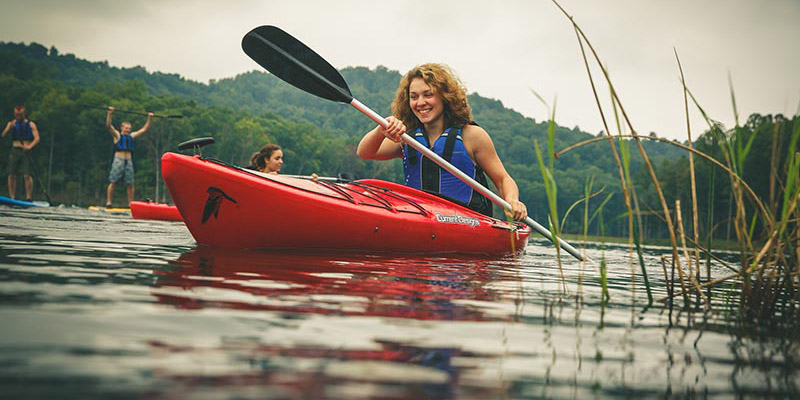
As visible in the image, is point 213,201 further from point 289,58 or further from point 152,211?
point 152,211

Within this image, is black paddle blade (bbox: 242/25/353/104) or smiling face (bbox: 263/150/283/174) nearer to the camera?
black paddle blade (bbox: 242/25/353/104)

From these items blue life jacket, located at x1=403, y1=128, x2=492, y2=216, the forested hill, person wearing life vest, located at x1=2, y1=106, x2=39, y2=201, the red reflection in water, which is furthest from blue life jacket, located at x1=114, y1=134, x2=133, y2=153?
the forested hill

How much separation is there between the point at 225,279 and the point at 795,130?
6.71 ft

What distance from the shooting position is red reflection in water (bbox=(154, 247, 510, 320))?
1.78 meters

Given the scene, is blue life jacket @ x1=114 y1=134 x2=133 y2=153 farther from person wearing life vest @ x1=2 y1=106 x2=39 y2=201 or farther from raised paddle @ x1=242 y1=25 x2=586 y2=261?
raised paddle @ x1=242 y1=25 x2=586 y2=261

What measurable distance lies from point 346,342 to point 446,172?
157 inches

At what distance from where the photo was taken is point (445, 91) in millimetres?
5156

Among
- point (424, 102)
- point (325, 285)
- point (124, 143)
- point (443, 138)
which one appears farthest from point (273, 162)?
point (124, 143)

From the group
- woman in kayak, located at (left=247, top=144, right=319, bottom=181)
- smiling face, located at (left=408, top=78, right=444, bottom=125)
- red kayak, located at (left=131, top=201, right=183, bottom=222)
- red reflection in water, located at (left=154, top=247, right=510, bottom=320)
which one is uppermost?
smiling face, located at (left=408, top=78, right=444, bottom=125)

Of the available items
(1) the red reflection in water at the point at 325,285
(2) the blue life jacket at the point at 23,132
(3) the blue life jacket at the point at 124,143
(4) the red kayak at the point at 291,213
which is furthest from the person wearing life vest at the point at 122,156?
(1) the red reflection in water at the point at 325,285

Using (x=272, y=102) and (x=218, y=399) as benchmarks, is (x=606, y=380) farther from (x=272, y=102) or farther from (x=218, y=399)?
(x=272, y=102)

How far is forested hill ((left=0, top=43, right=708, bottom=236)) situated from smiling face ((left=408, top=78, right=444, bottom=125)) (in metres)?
19.0

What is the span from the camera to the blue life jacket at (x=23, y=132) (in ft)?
40.2

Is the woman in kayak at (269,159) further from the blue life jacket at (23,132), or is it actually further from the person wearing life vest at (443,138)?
the blue life jacket at (23,132)
